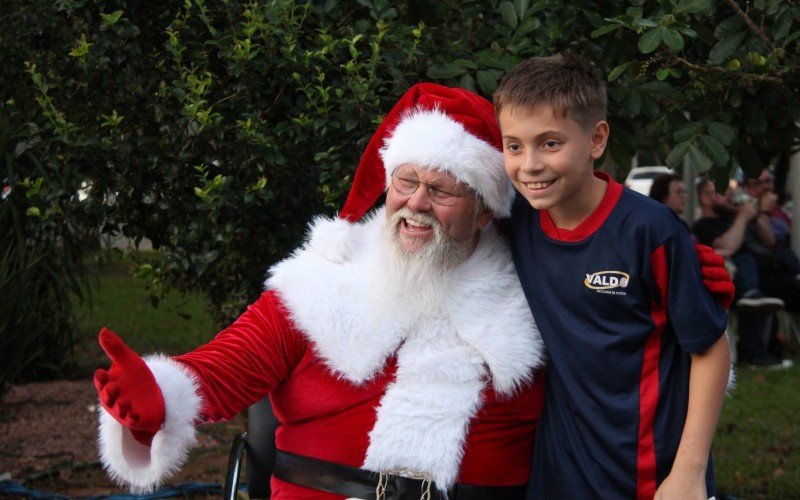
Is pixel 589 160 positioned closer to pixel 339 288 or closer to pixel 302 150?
pixel 339 288

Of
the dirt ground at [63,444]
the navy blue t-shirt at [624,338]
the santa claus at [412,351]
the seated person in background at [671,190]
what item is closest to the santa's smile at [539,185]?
the navy blue t-shirt at [624,338]

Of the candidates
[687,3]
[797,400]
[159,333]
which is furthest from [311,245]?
[159,333]

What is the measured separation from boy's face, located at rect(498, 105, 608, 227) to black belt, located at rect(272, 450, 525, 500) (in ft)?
2.54

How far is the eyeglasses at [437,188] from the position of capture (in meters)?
2.74

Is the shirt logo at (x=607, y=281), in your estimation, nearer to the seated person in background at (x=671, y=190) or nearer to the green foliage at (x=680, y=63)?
the green foliage at (x=680, y=63)

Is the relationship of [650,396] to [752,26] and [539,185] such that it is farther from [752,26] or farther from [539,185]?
[752,26]

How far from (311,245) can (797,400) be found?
230 inches

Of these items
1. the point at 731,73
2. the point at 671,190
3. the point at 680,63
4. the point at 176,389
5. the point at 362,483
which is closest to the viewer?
the point at 176,389

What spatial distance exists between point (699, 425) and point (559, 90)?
0.84 metres

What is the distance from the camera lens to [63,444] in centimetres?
619

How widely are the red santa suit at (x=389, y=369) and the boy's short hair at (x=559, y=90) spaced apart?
1.57 ft

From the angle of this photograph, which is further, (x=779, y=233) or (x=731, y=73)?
(x=779, y=233)

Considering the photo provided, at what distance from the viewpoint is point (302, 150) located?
136 inches

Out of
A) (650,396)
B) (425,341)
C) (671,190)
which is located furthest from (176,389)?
(671,190)
